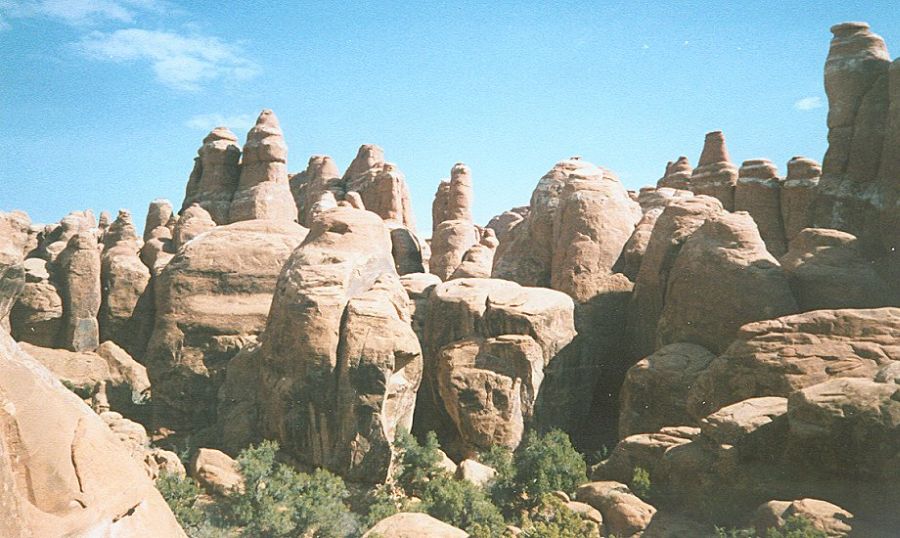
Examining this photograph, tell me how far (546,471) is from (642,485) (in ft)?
6.29

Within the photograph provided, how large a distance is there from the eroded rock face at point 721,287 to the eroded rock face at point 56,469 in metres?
12.4

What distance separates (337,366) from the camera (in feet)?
45.8

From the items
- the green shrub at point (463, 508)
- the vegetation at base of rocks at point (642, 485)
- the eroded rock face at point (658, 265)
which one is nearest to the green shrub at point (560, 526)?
the green shrub at point (463, 508)

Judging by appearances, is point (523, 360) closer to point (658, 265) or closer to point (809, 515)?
point (658, 265)

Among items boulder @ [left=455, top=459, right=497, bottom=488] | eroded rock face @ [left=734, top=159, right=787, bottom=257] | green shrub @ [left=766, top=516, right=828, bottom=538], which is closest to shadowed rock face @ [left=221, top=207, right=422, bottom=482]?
boulder @ [left=455, top=459, right=497, bottom=488]

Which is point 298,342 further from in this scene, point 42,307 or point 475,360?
point 42,307

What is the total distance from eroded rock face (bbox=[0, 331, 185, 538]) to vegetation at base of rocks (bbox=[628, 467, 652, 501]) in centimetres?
887

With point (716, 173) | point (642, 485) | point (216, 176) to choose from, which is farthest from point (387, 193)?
point (642, 485)

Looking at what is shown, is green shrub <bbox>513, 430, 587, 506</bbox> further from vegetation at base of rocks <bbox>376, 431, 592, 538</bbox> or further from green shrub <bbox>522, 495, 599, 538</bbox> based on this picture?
green shrub <bbox>522, 495, 599, 538</bbox>

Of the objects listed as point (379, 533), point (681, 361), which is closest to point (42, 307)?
point (379, 533)

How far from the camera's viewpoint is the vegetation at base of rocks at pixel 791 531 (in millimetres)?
8398

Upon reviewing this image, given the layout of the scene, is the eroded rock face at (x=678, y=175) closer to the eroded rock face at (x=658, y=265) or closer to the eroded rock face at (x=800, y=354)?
the eroded rock face at (x=658, y=265)

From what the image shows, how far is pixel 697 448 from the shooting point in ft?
38.1

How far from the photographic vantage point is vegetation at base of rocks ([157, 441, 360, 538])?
11250 millimetres
